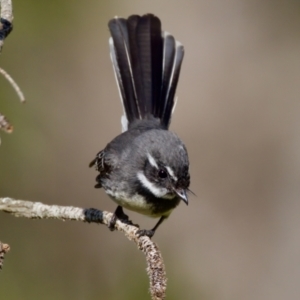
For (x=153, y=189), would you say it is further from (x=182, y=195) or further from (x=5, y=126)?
(x=5, y=126)

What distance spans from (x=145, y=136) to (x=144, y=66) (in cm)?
91

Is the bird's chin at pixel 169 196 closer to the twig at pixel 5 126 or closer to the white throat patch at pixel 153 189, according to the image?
the white throat patch at pixel 153 189

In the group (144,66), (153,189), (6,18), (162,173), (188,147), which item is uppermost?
(6,18)

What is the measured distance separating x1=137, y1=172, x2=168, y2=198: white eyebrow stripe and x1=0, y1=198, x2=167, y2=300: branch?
74cm

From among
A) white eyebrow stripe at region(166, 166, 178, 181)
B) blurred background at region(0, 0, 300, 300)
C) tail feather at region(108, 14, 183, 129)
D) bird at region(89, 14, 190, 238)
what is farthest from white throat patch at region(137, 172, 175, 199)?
blurred background at region(0, 0, 300, 300)

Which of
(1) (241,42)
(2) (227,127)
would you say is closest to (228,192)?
(2) (227,127)

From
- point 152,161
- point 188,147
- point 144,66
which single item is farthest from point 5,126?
point 188,147

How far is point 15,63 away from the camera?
5965 mm

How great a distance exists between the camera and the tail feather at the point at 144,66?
170 inches

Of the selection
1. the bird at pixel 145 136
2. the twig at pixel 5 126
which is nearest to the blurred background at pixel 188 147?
the bird at pixel 145 136

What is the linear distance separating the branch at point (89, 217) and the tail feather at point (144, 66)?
64.8 inches

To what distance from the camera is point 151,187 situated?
3.55 meters

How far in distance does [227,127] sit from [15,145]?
10.8 ft

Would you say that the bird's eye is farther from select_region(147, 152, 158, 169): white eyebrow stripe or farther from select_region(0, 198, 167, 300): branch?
select_region(0, 198, 167, 300): branch
